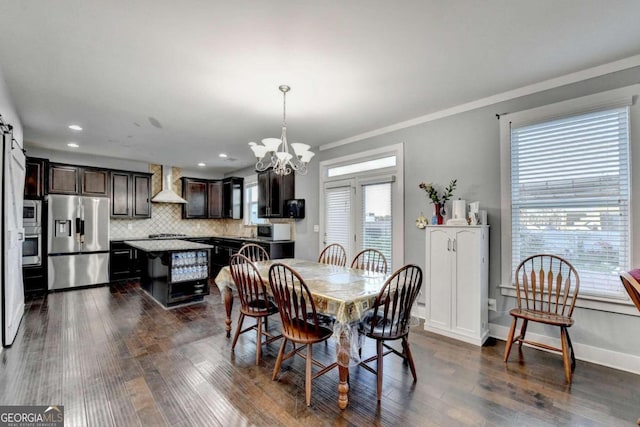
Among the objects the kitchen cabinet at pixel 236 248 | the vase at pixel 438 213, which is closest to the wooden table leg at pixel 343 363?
the vase at pixel 438 213

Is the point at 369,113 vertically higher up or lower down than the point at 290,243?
higher up

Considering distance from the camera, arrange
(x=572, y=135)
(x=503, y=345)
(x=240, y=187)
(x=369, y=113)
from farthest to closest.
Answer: (x=240, y=187) → (x=369, y=113) → (x=503, y=345) → (x=572, y=135)

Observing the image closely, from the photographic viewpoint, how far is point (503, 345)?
2971mm

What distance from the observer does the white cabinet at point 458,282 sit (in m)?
3.01

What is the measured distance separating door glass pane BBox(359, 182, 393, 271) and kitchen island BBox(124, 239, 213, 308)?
95.7 inches

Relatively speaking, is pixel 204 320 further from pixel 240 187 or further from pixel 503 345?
pixel 240 187

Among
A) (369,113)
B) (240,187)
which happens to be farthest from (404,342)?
(240,187)

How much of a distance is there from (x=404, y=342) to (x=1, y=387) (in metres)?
3.08

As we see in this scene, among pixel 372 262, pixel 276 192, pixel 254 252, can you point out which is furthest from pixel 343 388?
pixel 276 192

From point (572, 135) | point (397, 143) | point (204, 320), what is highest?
point (397, 143)

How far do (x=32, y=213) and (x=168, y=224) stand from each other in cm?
259

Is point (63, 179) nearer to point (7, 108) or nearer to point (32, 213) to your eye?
point (32, 213)

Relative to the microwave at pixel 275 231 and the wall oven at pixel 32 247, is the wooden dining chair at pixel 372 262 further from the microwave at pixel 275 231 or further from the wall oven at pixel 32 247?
the wall oven at pixel 32 247

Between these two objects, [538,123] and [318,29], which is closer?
[318,29]
